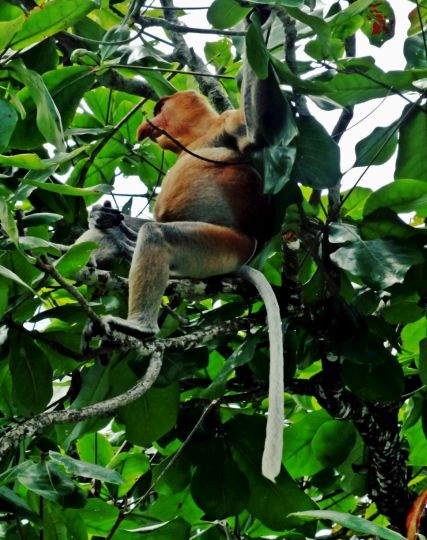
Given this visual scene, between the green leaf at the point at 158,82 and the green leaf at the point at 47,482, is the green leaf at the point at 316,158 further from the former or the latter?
the green leaf at the point at 47,482

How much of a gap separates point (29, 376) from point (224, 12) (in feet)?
3.67

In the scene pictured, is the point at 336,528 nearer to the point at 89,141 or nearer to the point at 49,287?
the point at 49,287

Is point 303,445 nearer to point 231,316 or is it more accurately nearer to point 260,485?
point 260,485

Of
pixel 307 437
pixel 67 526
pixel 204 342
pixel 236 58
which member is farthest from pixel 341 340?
pixel 236 58

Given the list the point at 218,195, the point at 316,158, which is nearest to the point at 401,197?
the point at 316,158

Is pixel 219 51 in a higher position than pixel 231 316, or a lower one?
higher

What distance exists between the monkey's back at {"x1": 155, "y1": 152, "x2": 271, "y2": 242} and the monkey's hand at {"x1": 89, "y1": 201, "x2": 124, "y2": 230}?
184mm

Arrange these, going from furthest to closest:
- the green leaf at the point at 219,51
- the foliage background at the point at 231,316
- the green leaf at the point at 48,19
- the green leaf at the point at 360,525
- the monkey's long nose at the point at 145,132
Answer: the green leaf at the point at 219,51 < the monkey's long nose at the point at 145,132 < the foliage background at the point at 231,316 < the green leaf at the point at 48,19 < the green leaf at the point at 360,525

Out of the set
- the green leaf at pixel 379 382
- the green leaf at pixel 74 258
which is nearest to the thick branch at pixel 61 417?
the green leaf at pixel 74 258

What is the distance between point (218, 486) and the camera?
8.30 ft

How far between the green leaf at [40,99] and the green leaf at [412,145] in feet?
3.21

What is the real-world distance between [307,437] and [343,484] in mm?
223

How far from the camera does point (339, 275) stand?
252 cm

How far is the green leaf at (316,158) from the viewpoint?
225cm
